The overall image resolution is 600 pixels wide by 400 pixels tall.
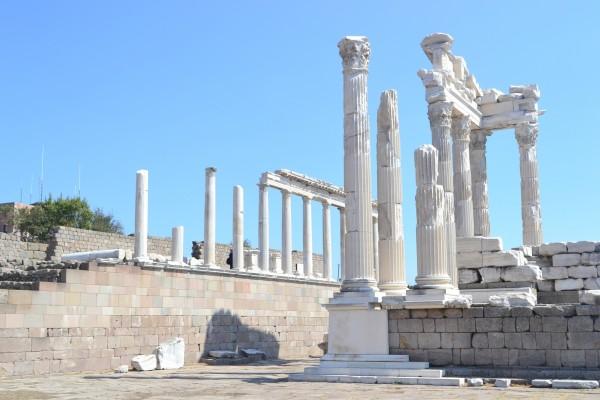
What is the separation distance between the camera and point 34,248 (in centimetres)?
3100

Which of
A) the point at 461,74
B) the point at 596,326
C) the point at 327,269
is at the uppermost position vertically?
the point at 461,74

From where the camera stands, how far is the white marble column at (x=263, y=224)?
34.0m

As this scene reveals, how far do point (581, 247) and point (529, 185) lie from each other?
7.48m

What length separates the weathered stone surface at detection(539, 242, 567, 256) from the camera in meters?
21.2

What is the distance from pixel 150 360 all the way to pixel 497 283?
1017 centimetres

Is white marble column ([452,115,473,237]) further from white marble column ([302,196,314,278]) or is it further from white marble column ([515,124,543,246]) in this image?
white marble column ([302,196,314,278])

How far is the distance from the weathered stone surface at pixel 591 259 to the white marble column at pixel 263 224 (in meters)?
16.3

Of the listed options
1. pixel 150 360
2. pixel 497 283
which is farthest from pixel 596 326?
pixel 150 360

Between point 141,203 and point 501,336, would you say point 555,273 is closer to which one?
point 501,336

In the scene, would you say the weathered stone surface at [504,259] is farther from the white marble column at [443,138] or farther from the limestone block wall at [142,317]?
the limestone block wall at [142,317]

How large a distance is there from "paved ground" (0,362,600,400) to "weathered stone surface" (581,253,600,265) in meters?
7.64

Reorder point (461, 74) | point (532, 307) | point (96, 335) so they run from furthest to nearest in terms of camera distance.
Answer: point (461, 74) < point (96, 335) < point (532, 307)

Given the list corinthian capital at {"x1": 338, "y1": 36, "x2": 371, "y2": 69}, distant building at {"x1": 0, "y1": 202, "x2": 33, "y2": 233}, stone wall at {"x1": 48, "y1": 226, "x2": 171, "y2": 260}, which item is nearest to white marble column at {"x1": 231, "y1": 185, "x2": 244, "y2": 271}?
stone wall at {"x1": 48, "y1": 226, "x2": 171, "y2": 260}

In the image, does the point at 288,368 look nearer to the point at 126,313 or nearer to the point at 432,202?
the point at 126,313
